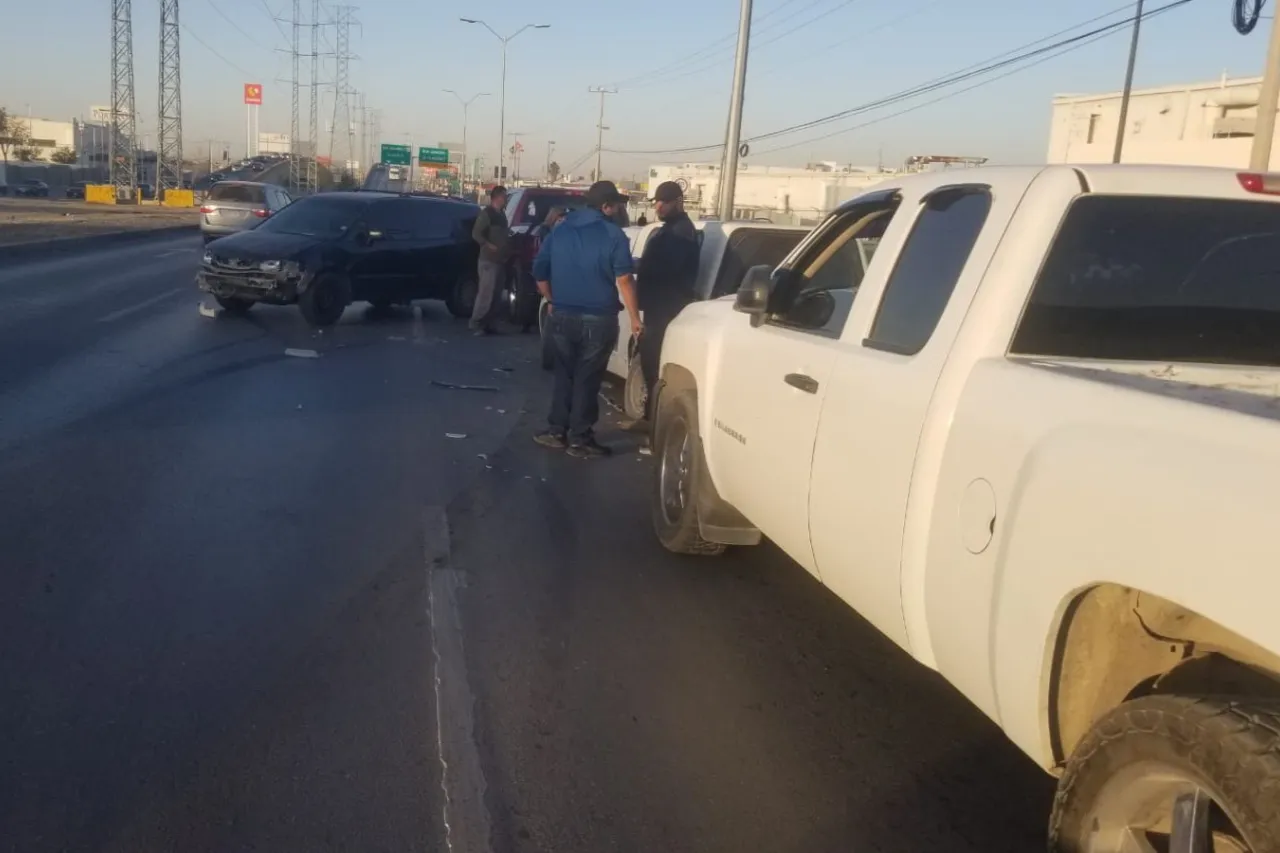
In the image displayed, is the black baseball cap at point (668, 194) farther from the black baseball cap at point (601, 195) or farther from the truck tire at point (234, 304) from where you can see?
the truck tire at point (234, 304)

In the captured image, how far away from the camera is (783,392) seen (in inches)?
199

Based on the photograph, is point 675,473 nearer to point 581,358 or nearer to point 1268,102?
point 581,358

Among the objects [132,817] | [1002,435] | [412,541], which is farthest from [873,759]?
[412,541]

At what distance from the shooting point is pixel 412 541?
22.9ft

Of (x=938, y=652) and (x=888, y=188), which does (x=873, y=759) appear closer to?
(x=938, y=652)

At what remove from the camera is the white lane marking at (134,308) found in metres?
16.2

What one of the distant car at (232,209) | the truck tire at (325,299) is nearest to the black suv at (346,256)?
the truck tire at (325,299)

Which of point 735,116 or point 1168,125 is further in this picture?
point 1168,125

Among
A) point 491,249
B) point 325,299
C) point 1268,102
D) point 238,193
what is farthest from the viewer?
point 238,193

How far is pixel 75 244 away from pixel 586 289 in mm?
23444

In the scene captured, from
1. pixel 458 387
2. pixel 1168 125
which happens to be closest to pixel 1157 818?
pixel 458 387

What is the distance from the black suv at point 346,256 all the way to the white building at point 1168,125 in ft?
92.2

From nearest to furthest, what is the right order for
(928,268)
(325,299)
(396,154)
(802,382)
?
(928,268) → (802,382) → (325,299) → (396,154)

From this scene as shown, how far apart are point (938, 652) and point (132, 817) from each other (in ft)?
8.05
